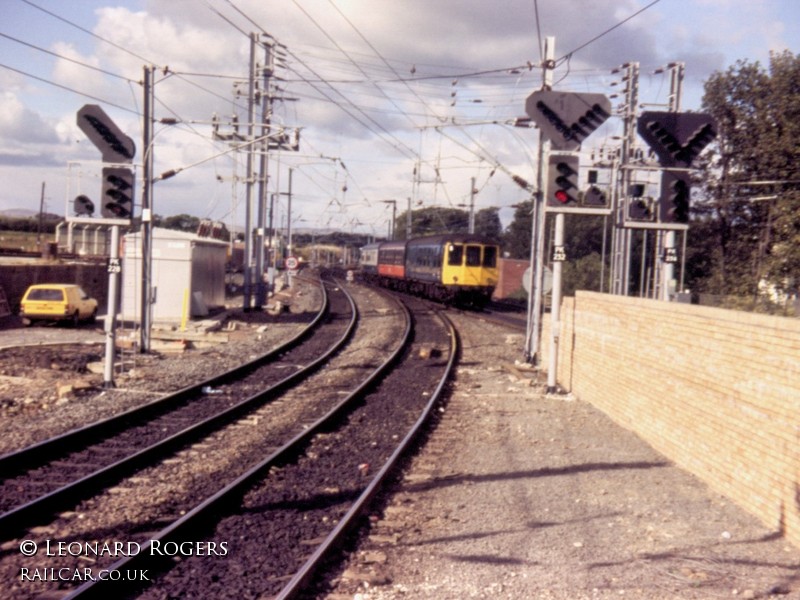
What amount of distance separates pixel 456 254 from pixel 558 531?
30059 mm

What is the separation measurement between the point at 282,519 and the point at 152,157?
1438cm

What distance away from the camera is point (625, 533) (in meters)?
7.39

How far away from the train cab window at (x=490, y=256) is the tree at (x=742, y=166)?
9.08m

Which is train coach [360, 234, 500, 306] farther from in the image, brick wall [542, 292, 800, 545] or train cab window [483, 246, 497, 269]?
brick wall [542, 292, 800, 545]

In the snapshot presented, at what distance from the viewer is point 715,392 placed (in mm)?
8984

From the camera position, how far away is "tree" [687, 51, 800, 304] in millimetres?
30375

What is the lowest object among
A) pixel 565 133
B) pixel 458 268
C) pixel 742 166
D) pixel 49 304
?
pixel 49 304

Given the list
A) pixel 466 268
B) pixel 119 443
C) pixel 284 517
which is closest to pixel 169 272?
pixel 466 268

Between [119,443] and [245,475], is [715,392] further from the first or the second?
[119,443]

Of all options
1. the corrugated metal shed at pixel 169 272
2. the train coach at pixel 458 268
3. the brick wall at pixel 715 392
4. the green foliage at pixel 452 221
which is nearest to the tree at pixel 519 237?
the green foliage at pixel 452 221

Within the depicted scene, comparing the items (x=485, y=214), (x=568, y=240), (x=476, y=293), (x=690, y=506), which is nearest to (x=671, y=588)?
(x=690, y=506)

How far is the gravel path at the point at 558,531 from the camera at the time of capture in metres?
6.08

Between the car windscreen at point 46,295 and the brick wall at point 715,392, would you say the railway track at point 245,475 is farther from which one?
the car windscreen at point 46,295

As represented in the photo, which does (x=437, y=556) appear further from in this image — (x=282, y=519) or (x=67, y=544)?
(x=67, y=544)
